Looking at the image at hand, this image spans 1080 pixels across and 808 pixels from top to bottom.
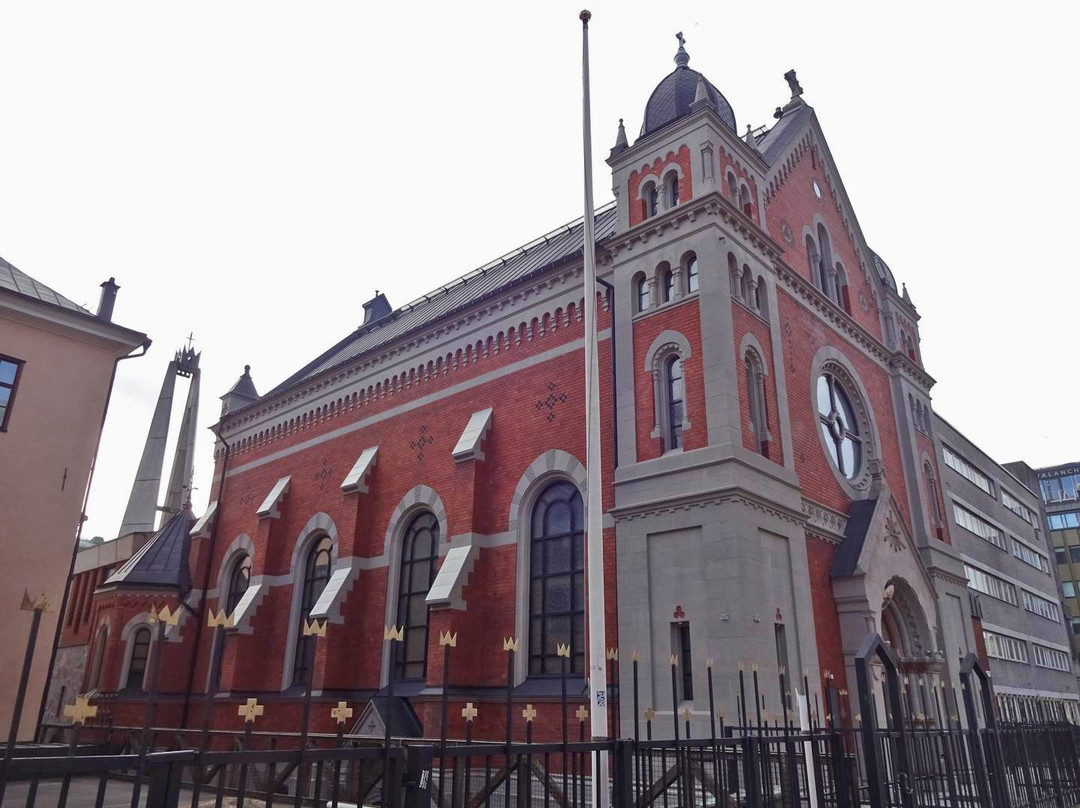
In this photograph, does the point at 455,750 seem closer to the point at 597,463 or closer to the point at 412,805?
the point at 412,805

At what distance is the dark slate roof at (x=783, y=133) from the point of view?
20.7 m

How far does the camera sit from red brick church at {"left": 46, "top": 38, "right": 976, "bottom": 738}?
1518 centimetres

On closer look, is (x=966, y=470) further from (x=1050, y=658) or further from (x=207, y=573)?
(x=207, y=573)

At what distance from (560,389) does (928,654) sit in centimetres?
1084

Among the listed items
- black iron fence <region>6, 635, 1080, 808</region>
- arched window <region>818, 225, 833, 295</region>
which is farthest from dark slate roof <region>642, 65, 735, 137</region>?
black iron fence <region>6, 635, 1080, 808</region>

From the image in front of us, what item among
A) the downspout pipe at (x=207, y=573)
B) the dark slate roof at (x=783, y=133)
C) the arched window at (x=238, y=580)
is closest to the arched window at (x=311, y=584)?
the arched window at (x=238, y=580)

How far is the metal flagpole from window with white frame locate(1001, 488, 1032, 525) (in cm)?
4244

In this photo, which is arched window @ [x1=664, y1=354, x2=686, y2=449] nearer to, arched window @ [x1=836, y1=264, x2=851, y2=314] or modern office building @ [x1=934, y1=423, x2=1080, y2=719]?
arched window @ [x1=836, y1=264, x2=851, y2=314]

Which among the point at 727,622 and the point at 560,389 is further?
the point at 560,389

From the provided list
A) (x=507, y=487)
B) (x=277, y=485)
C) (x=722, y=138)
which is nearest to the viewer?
(x=722, y=138)

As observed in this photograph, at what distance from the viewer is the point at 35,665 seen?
53.3ft

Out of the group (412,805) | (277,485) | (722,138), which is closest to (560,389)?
(722,138)

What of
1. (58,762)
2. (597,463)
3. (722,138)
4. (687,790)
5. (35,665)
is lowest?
(687,790)

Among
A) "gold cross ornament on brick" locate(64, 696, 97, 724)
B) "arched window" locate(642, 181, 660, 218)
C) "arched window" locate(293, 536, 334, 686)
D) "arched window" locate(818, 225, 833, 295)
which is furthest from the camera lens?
"arched window" locate(293, 536, 334, 686)
